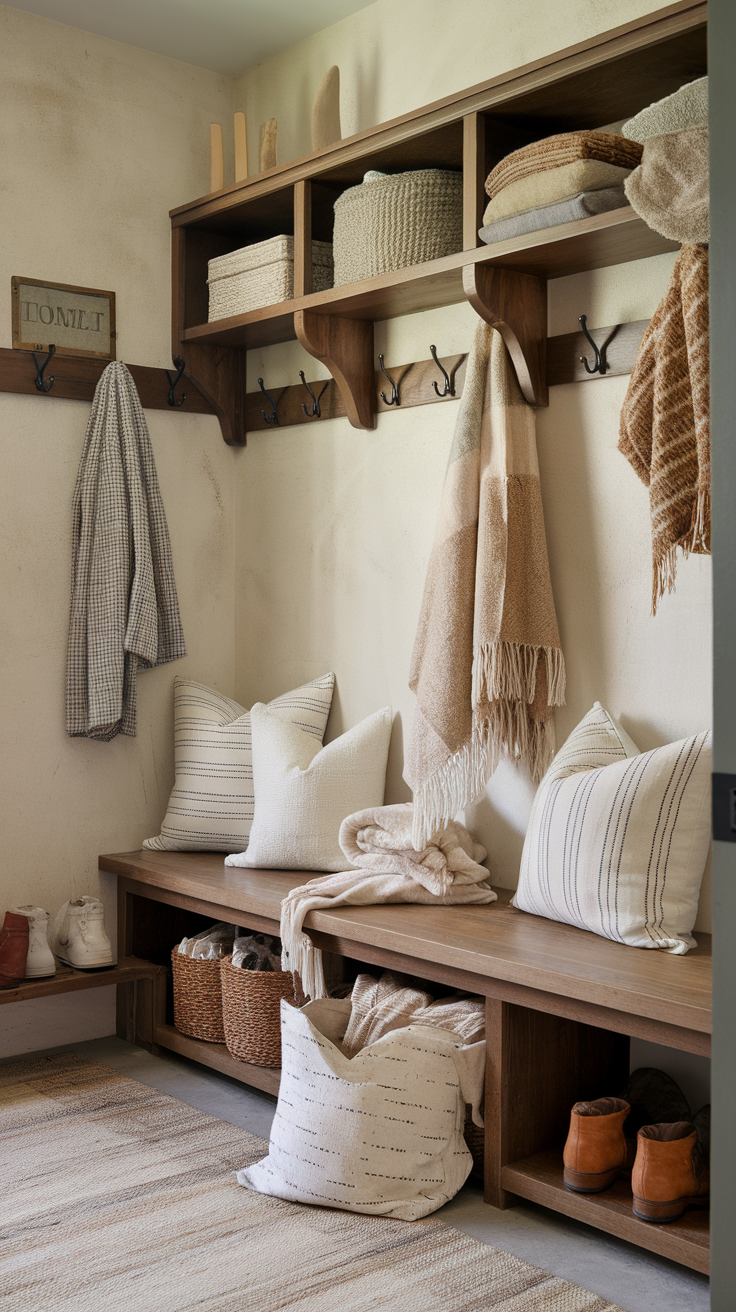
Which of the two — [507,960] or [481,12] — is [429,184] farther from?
[507,960]

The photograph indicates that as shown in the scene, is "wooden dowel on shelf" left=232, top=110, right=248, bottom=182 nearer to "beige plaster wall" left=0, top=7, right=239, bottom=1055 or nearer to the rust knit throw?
"beige plaster wall" left=0, top=7, right=239, bottom=1055

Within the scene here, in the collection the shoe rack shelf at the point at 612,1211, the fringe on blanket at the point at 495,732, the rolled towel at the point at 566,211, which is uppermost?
the rolled towel at the point at 566,211

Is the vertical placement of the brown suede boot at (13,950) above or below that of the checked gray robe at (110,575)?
below

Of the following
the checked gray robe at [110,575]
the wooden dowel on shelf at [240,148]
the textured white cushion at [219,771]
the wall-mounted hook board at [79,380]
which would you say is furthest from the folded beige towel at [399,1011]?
the wooden dowel on shelf at [240,148]

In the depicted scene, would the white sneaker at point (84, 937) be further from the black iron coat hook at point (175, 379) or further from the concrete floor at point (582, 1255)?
the black iron coat hook at point (175, 379)

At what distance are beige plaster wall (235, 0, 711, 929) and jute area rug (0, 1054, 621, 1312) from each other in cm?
79

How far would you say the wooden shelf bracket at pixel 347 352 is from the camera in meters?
2.94

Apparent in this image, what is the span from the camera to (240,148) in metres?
3.21

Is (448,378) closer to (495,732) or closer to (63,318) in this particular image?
(495,732)

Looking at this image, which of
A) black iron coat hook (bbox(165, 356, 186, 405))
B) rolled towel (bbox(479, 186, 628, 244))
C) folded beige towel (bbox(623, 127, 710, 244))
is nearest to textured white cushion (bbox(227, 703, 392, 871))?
black iron coat hook (bbox(165, 356, 186, 405))

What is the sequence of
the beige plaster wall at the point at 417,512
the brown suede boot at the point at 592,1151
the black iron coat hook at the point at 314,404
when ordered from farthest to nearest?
the black iron coat hook at the point at 314,404 → the beige plaster wall at the point at 417,512 → the brown suede boot at the point at 592,1151

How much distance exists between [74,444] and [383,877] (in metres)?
1.49

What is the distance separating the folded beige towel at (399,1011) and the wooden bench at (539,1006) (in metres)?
0.07

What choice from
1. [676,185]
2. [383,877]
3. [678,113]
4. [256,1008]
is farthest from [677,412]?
[256,1008]
